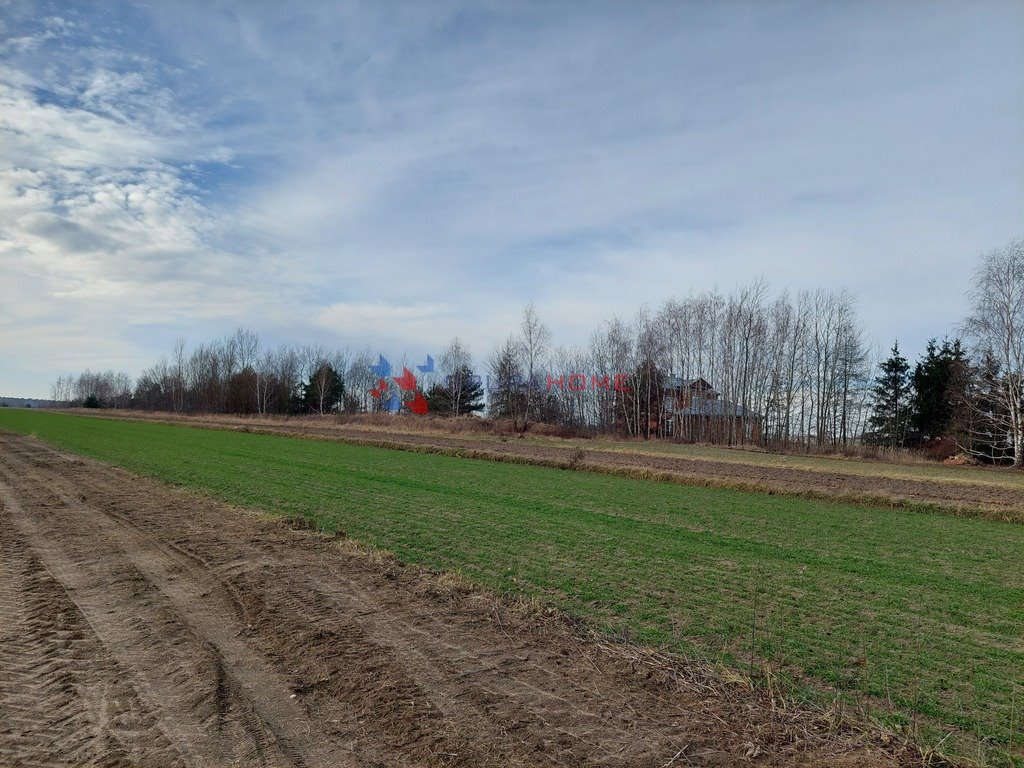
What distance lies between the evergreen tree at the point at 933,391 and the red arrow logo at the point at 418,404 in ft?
192

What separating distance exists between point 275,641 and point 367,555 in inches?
137

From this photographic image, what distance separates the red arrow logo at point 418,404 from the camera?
86556 mm

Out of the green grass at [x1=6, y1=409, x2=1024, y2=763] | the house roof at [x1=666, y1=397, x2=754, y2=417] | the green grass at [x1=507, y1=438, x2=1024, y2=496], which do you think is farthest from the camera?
the house roof at [x1=666, y1=397, x2=754, y2=417]

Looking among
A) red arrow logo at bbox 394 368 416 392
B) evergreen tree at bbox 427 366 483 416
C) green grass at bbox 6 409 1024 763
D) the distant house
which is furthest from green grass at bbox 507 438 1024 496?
red arrow logo at bbox 394 368 416 392

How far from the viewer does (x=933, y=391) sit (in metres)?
57.4

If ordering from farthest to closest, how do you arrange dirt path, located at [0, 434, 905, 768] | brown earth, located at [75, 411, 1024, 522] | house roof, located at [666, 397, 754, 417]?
house roof, located at [666, 397, 754, 417]
brown earth, located at [75, 411, 1024, 522]
dirt path, located at [0, 434, 905, 768]

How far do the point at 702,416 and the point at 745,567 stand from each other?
57.3 m

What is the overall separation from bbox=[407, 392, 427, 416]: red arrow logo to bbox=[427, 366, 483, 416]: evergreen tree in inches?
40.6

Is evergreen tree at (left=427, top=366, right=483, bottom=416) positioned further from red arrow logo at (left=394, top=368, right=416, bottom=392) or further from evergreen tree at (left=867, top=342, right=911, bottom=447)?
evergreen tree at (left=867, top=342, right=911, bottom=447)

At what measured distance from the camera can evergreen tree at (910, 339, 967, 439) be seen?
184ft

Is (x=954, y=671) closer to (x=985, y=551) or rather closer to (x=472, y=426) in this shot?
(x=985, y=551)

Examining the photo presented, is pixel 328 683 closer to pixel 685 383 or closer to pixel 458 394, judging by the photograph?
pixel 685 383

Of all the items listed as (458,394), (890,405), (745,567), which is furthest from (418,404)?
(745,567)

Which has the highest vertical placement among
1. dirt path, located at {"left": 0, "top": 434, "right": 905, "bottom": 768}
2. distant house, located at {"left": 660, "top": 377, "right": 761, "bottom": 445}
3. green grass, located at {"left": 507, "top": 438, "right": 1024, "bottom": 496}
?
distant house, located at {"left": 660, "top": 377, "right": 761, "bottom": 445}
